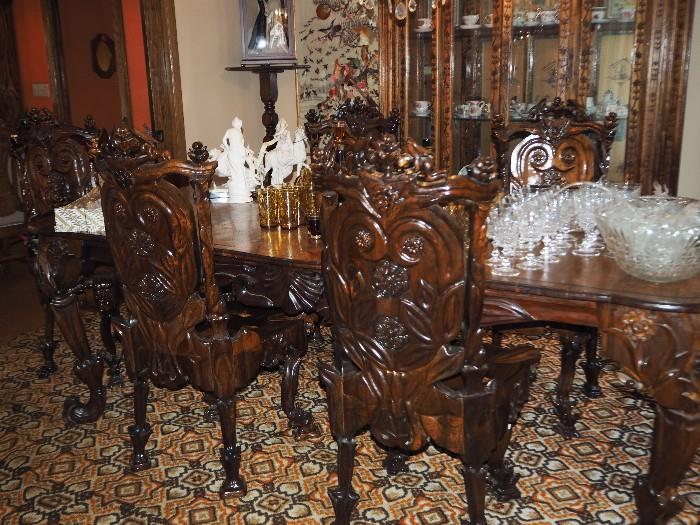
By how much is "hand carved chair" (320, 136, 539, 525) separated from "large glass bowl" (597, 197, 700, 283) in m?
0.42

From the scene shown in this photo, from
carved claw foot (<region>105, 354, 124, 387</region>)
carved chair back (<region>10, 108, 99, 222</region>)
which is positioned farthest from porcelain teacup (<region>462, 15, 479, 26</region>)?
carved claw foot (<region>105, 354, 124, 387</region>)

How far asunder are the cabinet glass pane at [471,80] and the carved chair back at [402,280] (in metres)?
2.46

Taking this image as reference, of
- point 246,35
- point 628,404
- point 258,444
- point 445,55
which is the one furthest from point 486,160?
point 246,35

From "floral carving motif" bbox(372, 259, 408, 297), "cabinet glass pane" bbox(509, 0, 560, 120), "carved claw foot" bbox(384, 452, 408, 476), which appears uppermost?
"cabinet glass pane" bbox(509, 0, 560, 120)

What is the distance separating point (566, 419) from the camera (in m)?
2.35

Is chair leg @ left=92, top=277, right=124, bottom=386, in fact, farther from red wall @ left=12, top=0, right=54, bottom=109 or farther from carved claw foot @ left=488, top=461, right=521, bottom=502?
red wall @ left=12, top=0, right=54, bottom=109

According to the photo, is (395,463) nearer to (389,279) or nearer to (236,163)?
(389,279)

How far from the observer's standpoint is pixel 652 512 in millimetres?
1673

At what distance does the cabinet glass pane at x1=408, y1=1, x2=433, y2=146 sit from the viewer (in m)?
3.89

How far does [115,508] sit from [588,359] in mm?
1839

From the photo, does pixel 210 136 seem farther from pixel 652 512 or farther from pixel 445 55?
pixel 652 512

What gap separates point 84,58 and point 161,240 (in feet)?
17.1

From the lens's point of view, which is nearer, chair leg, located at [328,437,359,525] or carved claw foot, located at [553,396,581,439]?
chair leg, located at [328,437,359,525]

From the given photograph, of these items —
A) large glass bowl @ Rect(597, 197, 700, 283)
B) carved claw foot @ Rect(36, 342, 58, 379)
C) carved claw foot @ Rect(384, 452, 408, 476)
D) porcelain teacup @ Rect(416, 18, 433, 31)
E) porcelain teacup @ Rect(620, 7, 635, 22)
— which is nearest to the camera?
large glass bowl @ Rect(597, 197, 700, 283)
